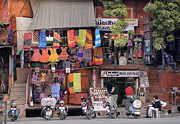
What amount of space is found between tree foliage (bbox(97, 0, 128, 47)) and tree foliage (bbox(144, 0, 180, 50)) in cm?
131

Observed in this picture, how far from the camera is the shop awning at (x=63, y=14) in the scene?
22.8 m

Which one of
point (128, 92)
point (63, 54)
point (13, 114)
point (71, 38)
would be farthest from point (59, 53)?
point (13, 114)

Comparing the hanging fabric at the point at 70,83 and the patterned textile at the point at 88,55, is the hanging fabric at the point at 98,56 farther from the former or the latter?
the hanging fabric at the point at 70,83

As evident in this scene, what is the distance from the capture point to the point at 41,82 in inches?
882

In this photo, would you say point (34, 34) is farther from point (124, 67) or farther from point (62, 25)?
point (124, 67)

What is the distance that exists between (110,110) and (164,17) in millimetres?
5478

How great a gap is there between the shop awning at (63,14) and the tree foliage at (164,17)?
413 cm

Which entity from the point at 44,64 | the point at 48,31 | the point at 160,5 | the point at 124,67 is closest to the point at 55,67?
the point at 44,64

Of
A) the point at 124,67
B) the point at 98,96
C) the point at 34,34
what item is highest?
the point at 34,34

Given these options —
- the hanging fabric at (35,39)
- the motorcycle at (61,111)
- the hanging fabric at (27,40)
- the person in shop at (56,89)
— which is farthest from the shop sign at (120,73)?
the hanging fabric at (27,40)

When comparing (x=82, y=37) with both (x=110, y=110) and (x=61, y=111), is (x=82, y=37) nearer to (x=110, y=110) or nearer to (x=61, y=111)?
(x=110, y=110)

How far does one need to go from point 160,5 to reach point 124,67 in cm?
491

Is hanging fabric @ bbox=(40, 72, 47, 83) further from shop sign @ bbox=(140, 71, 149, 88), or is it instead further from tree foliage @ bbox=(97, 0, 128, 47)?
shop sign @ bbox=(140, 71, 149, 88)

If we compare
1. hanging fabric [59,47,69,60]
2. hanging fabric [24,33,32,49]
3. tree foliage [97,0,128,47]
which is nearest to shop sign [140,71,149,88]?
tree foliage [97,0,128,47]
